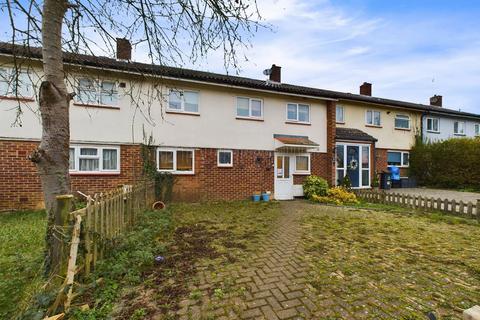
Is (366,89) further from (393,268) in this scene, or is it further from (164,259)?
(164,259)

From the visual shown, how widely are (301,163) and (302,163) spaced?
7 centimetres

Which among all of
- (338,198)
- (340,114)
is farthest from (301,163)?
(340,114)

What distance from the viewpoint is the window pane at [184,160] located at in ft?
36.0

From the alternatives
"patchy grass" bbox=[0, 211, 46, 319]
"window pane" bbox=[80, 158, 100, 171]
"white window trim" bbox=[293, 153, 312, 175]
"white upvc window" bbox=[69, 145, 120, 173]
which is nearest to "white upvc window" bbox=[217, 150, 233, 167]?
"white window trim" bbox=[293, 153, 312, 175]

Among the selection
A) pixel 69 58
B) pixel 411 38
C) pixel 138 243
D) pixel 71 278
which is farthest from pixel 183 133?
pixel 411 38

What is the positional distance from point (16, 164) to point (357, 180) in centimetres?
1632

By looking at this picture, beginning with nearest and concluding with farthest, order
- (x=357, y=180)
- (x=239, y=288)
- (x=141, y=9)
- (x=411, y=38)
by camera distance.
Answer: (x=239, y=288) < (x=141, y=9) < (x=411, y=38) < (x=357, y=180)

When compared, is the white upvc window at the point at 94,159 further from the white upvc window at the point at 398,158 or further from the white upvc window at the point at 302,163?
the white upvc window at the point at 398,158

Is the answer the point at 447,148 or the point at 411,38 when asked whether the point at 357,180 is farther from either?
the point at 411,38

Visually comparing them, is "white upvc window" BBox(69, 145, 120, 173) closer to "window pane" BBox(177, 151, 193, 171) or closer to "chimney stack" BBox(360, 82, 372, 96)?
"window pane" BBox(177, 151, 193, 171)

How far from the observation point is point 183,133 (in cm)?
1094

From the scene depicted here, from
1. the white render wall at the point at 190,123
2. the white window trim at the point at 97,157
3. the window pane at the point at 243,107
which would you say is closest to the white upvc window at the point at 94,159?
the white window trim at the point at 97,157

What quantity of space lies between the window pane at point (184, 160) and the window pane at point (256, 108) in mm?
3840

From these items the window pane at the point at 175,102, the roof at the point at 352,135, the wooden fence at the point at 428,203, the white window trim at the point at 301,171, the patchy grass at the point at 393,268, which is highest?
the window pane at the point at 175,102
